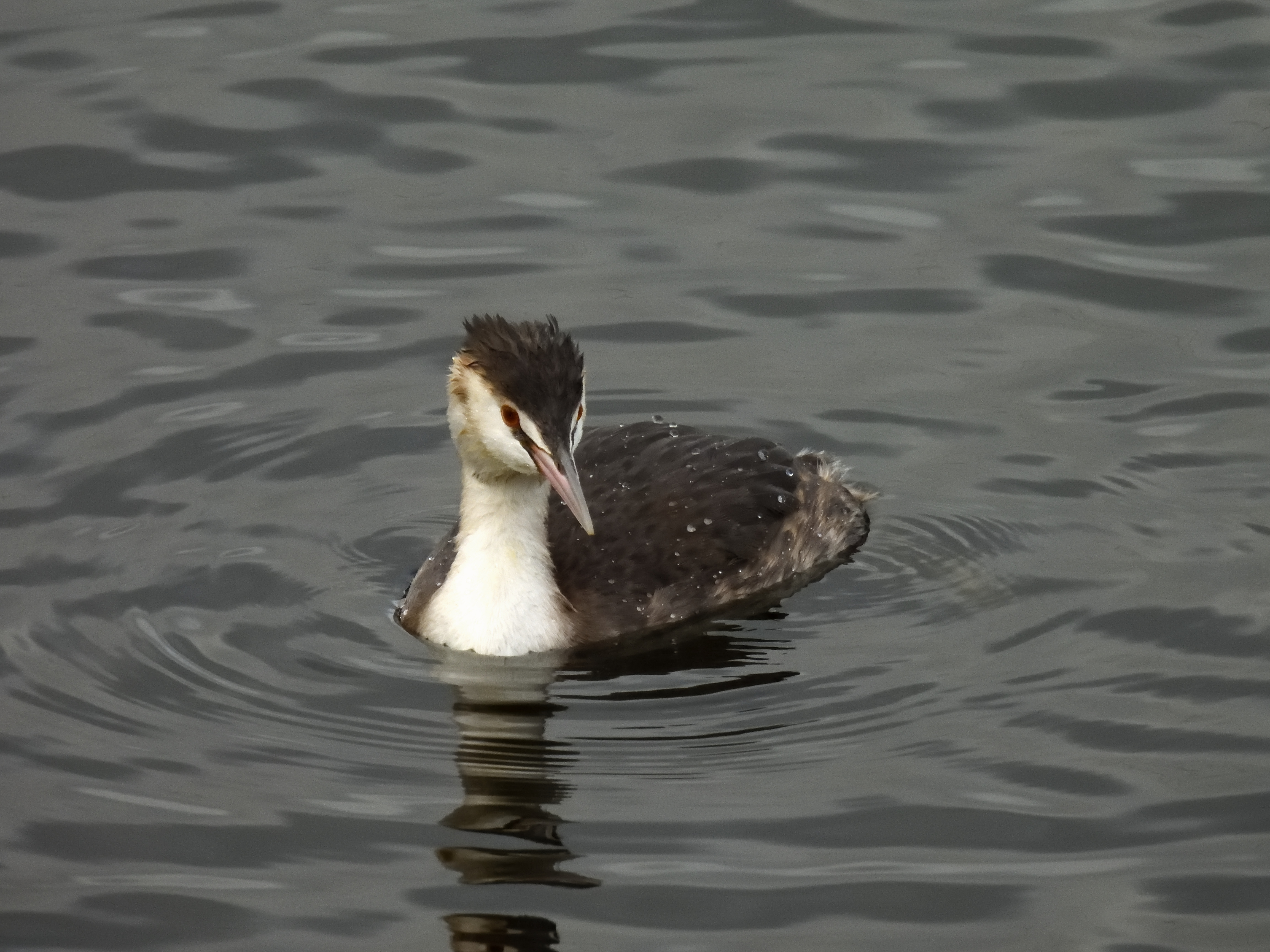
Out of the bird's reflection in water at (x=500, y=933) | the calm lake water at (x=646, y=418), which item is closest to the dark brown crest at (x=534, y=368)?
the calm lake water at (x=646, y=418)

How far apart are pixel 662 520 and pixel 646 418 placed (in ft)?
5.26

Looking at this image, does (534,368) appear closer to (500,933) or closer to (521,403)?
(521,403)

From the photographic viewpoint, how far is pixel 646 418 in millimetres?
11078

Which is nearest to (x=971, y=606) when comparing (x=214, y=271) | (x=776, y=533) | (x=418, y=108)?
(x=776, y=533)

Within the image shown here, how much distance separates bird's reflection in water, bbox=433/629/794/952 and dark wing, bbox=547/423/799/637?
8.5 inches

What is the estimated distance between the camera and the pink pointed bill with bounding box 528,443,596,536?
845 centimetres

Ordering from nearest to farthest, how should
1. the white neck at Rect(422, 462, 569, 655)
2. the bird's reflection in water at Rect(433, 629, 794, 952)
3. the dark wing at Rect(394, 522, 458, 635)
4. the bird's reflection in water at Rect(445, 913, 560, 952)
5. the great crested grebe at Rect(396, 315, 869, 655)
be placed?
the bird's reflection in water at Rect(445, 913, 560, 952)
the bird's reflection in water at Rect(433, 629, 794, 952)
the great crested grebe at Rect(396, 315, 869, 655)
the white neck at Rect(422, 462, 569, 655)
the dark wing at Rect(394, 522, 458, 635)

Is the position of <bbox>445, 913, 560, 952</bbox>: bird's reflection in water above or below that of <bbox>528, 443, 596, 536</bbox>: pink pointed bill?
below

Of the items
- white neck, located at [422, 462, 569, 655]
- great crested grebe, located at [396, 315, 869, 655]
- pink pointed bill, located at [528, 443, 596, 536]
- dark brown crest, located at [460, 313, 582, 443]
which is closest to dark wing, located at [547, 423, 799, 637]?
great crested grebe, located at [396, 315, 869, 655]

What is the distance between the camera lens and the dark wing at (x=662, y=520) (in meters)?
9.28

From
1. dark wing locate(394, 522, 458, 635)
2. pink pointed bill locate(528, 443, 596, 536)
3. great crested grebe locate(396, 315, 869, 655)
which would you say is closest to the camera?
pink pointed bill locate(528, 443, 596, 536)

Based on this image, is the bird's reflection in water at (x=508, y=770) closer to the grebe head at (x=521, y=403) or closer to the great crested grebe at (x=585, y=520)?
the great crested grebe at (x=585, y=520)

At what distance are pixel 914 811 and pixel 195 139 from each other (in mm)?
7920

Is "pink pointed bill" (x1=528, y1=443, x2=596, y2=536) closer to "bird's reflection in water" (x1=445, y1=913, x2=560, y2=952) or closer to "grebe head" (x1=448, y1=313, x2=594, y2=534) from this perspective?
"grebe head" (x1=448, y1=313, x2=594, y2=534)
